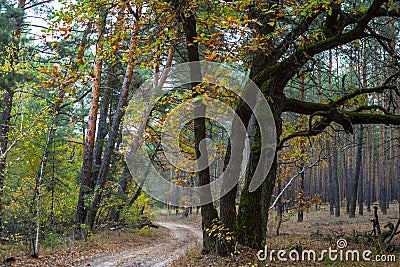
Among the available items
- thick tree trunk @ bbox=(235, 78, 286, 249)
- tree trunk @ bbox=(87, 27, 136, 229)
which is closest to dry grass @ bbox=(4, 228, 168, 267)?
tree trunk @ bbox=(87, 27, 136, 229)

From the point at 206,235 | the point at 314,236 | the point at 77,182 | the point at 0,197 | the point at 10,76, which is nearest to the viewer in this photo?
the point at 206,235

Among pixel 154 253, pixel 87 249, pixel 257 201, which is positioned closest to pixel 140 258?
pixel 154 253

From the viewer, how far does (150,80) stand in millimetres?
17547

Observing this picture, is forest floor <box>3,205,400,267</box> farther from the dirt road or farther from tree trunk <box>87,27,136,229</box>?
tree trunk <box>87,27,136,229</box>

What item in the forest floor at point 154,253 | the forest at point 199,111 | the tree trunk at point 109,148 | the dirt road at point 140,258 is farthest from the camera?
the tree trunk at point 109,148

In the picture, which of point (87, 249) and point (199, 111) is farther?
point (87, 249)

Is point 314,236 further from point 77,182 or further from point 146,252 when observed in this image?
point 77,182

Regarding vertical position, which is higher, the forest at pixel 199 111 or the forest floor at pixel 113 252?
the forest at pixel 199 111

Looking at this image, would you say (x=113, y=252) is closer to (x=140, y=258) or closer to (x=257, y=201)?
(x=140, y=258)

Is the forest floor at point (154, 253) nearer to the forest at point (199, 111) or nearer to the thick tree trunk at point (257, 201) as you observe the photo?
the forest at point (199, 111)

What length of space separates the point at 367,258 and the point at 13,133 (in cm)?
1147

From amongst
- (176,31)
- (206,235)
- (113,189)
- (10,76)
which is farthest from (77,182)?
(176,31)

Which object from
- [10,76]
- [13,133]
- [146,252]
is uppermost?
[10,76]

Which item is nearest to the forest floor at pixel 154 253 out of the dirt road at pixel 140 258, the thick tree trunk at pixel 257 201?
the dirt road at pixel 140 258
